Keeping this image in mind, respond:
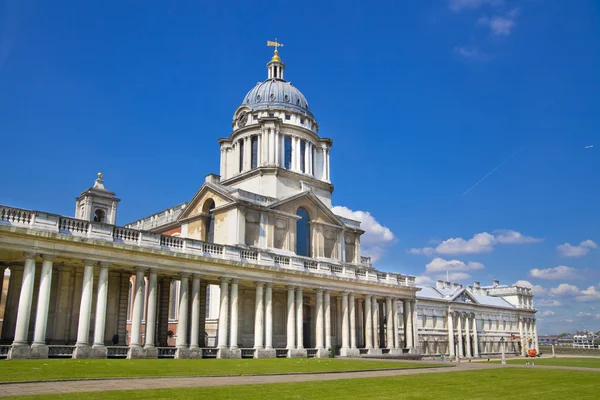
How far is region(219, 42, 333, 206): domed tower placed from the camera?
6241 centimetres

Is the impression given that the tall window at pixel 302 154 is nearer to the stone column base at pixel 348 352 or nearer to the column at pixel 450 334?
the stone column base at pixel 348 352

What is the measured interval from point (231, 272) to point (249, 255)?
2.70 meters

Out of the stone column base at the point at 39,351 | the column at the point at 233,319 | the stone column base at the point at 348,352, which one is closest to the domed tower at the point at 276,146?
the stone column base at the point at 348,352

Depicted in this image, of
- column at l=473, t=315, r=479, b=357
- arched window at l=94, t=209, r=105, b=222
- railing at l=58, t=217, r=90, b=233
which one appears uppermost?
arched window at l=94, t=209, r=105, b=222

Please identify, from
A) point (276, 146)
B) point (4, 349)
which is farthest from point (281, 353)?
point (276, 146)

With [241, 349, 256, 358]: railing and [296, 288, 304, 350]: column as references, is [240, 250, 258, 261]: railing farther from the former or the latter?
[241, 349, 256, 358]: railing

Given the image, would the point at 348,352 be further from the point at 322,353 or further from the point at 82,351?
the point at 82,351

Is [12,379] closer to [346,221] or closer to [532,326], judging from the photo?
[346,221]

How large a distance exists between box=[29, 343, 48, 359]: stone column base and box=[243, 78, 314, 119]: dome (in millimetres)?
43163

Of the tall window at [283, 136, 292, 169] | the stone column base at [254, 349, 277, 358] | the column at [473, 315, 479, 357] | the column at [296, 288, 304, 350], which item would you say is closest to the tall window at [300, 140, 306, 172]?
the tall window at [283, 136, 292, 169]

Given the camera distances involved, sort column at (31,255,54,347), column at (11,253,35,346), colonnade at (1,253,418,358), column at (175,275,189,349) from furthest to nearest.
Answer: column at (175,275,189,349)
colonnade at (1,253,418,358)
column at (31,255,54,347)
column at (11,253,35,346)

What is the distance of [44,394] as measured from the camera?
14000mm

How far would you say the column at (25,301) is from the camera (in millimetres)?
31219

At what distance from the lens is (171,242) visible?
3991cm
